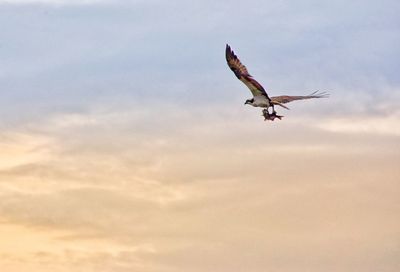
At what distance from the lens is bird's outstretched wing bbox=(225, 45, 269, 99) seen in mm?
101688

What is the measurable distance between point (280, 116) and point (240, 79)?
8581 millimetres

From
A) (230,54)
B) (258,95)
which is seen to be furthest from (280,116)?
(230,54)

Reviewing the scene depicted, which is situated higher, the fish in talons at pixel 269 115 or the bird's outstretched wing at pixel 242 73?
the bird's outstretched wing at pixel 242 73

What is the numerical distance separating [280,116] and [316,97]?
22.2 feet

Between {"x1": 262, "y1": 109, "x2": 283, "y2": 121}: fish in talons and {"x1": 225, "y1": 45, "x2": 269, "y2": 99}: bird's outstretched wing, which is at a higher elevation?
{"x1": 225, "y1": 45, "x2": 269, "y2": 99}: bird's outstretched wing

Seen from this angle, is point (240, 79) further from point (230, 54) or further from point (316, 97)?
point (316, 97)

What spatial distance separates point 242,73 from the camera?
104m

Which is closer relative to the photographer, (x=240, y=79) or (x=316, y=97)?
(x=316, y=97)

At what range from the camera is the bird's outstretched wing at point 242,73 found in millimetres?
101688

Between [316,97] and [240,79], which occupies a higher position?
[240,79]

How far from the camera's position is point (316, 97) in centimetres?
9312

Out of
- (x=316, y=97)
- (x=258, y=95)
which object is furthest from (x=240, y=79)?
(x=316, y=97)

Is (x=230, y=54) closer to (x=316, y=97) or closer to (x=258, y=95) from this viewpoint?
(x=258, y=95)

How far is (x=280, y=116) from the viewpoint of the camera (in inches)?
3875
